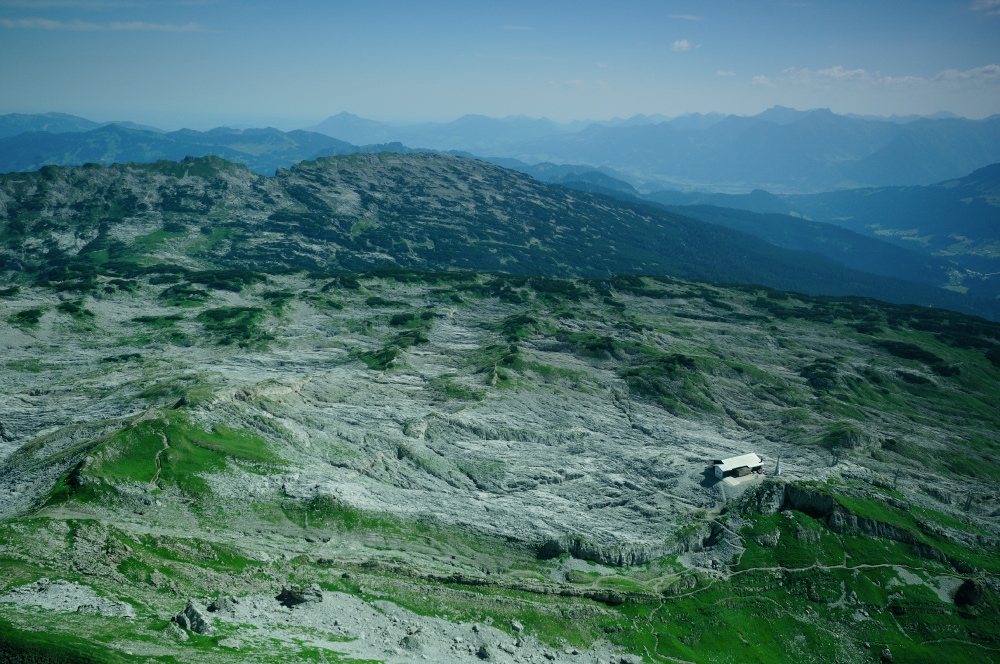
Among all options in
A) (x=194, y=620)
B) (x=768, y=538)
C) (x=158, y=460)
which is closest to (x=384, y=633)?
(x=194, y=620)

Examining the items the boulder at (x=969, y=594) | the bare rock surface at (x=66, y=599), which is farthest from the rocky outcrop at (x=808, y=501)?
the bare rock surface at (x=66, y=599)

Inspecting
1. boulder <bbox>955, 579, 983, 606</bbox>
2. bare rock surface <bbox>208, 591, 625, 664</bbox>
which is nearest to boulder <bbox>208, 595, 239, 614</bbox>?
bare rock surface <bbox>208, 591, 625, 664</bbox>

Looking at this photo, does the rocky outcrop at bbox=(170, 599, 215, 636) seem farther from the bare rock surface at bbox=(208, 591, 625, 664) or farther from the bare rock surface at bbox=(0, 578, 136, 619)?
the bare rock surface at bbox=(0, 578, 136, 619)

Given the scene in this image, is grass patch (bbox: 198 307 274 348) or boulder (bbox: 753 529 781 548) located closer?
boulder (bbox: 753 529 781 548)

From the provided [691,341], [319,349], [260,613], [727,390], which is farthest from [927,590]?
[319,349]

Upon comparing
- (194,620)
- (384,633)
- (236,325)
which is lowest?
(384,633)

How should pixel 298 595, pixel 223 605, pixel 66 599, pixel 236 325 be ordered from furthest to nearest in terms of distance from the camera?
pixel 236 325 < pixel 298 595 < pixel 223 605 < pixel 66 599

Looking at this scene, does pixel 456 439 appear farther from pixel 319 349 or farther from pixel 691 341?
pixel 691 341

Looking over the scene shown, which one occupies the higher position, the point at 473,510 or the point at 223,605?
the point at 223,605

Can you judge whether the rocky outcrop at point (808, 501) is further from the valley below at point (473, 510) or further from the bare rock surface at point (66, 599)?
the bare rock surface at point (66, 599)

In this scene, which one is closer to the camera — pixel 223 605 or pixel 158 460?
pixel 223 605

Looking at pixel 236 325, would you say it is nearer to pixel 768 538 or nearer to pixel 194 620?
pixel 194 620
